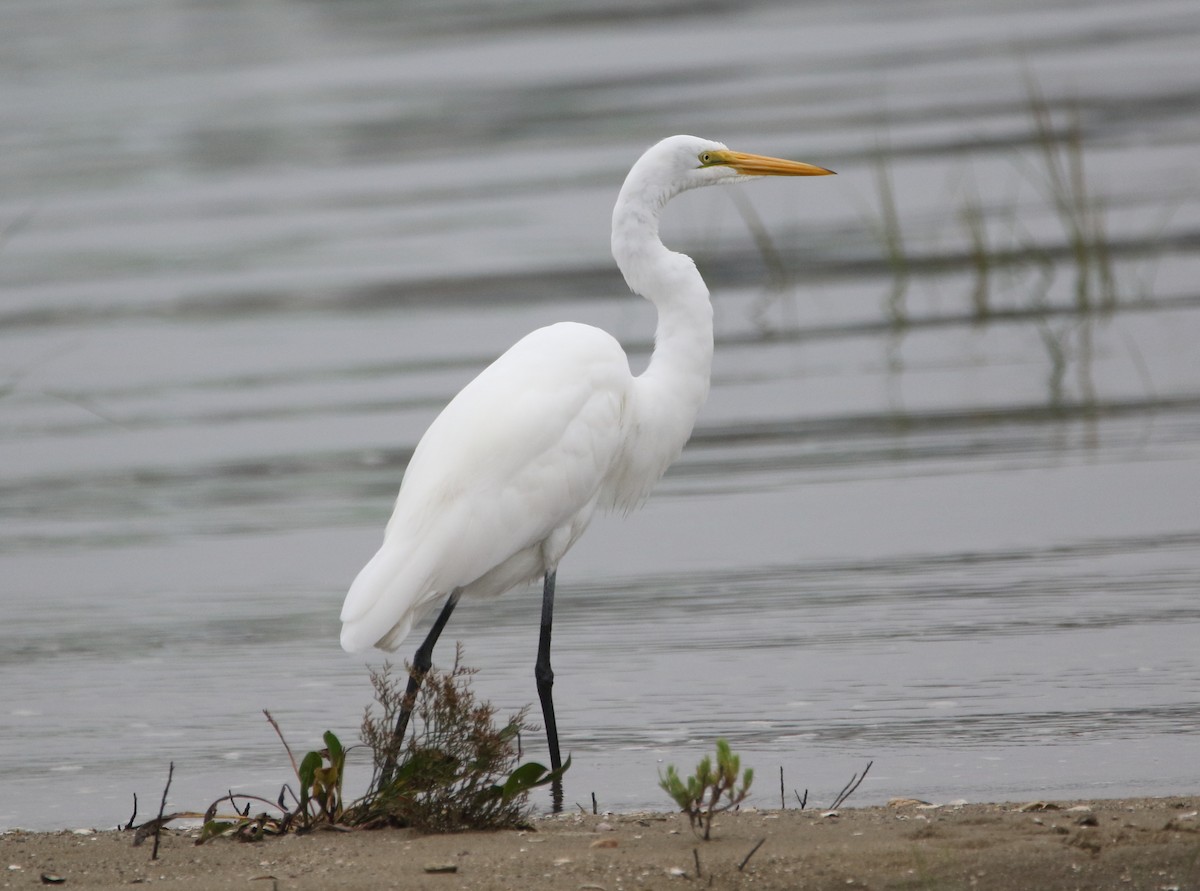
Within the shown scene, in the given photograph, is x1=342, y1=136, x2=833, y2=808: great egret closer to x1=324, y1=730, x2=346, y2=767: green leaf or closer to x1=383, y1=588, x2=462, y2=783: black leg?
x1=383, y1=588, x2=462, y2=783: black leg

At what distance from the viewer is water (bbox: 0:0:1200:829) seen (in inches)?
206

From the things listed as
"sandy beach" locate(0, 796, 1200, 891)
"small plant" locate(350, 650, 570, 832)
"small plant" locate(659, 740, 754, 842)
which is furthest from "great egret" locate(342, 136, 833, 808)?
"small plant" locate(659, 740, 754, 842)

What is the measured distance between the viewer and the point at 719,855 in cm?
382

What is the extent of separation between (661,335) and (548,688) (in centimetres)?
117

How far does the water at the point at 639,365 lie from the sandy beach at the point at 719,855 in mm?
504

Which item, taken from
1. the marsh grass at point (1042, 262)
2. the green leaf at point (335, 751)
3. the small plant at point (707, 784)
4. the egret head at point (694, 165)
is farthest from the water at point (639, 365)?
the egret head at point (694, 165)

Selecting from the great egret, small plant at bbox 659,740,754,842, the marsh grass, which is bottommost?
small plant at bbox 659,740,754,842

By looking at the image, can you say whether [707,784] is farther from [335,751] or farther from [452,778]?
[335,751]

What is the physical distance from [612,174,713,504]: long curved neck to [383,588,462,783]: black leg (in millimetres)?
846

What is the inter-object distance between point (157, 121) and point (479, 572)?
13.4m

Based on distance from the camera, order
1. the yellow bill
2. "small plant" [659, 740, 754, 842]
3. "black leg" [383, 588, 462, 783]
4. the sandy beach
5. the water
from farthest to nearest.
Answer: the yellow bill, the water, "black leg" [383, 588, 462, 783], "small plant" [659, 740, 754, 842], the sandy beach

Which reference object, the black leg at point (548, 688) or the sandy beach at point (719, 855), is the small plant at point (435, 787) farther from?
the black leg at point (548, 688)

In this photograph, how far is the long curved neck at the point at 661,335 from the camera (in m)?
5.48

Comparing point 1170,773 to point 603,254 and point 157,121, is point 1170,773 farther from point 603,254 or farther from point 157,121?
point 157,121
